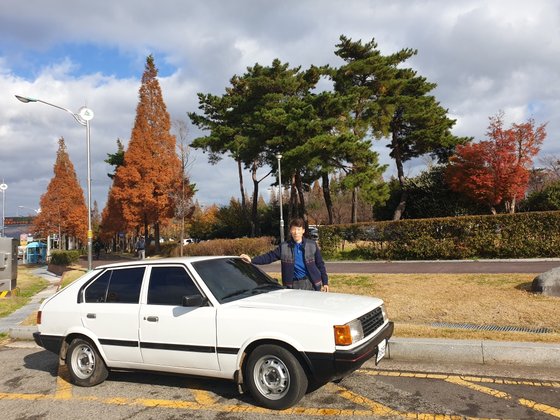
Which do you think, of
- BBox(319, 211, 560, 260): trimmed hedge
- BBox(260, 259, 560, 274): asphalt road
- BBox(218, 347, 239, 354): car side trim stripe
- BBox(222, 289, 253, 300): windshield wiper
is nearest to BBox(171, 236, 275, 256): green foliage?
BBox(319, 211, 560, 260): trimmed hedge

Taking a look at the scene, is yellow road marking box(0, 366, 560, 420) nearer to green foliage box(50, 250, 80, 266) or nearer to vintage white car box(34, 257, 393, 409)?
vintage white car box(34, 257, 393, 409)

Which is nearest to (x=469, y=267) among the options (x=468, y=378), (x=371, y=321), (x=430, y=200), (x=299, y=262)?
(x=299, y=262)

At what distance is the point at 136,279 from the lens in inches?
215

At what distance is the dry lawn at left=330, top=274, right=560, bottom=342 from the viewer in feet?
22.0

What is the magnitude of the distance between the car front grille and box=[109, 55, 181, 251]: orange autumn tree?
115ft

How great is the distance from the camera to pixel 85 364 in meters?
5.59

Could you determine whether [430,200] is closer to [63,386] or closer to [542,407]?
[542,407]

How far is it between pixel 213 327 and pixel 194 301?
32cm

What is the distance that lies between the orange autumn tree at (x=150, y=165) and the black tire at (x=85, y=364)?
33557mm

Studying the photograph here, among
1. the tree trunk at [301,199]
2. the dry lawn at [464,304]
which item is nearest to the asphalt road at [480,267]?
the dry lawn at [464,304]

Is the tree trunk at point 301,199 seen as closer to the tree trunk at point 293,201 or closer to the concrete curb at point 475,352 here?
the tree trunk at point 293,201

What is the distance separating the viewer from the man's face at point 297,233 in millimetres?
6277

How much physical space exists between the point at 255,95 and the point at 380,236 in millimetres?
18928

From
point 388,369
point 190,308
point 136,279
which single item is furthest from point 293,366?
point 136,279
